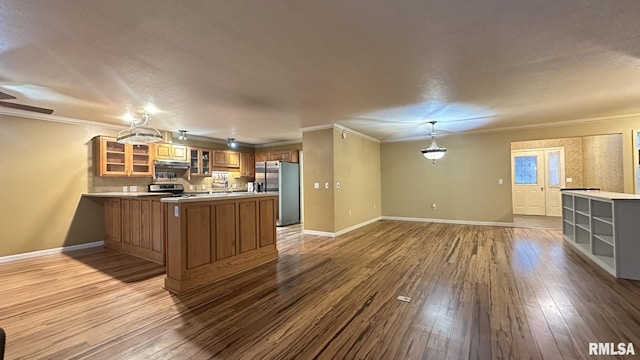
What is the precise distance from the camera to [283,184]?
736 cm

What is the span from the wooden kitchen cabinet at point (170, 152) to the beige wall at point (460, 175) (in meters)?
5.38

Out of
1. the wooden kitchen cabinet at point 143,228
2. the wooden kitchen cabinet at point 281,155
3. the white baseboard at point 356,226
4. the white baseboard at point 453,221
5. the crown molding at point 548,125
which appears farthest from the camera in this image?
the wooden kitchen cabinet at point 281,155

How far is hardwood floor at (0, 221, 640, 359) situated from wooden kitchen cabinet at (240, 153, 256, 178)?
4547 mm

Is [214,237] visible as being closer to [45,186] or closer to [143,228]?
[143,228]

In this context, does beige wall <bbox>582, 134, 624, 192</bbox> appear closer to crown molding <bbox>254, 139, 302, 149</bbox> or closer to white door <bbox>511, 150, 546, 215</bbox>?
white door <bbox>511, 150, 546, 215</bbox>

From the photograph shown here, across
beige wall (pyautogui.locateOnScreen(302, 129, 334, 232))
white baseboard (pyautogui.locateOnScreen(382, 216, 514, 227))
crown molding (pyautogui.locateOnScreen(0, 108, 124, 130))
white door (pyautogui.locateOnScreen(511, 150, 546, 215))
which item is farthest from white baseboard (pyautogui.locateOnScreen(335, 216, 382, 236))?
crown molding (pyautogui.locateOnScreen(0, 108, 124, 130))

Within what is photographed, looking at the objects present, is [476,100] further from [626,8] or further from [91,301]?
[91,301]

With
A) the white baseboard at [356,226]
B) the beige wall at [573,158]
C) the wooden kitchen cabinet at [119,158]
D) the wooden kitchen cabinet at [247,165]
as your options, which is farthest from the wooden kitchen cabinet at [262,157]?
the beige wall at [573,158]

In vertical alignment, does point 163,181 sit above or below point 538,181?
above

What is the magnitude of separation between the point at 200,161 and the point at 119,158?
1887 mm

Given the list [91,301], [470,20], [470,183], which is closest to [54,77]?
[91,301]

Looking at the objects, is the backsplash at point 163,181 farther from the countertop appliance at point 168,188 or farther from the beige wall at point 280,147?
the beige wall at point 280,147

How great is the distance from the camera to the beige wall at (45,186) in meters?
4.46

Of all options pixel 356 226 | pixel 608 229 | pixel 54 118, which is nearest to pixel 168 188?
pixel 54 118
